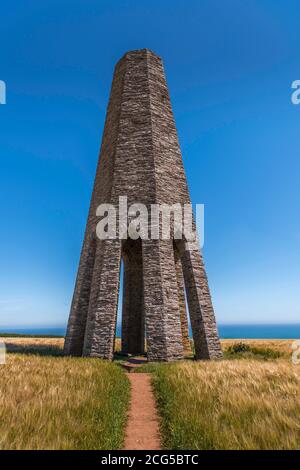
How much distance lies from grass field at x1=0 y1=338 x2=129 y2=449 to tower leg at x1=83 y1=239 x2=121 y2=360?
522cm

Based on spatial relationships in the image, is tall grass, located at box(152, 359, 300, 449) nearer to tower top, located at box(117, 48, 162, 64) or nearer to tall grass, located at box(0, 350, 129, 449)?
tall grass, located at box(0, 350, 129, 449)

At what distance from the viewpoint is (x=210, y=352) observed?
59.1 ft

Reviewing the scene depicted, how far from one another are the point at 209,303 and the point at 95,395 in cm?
1161

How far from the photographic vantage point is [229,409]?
7.32 meters

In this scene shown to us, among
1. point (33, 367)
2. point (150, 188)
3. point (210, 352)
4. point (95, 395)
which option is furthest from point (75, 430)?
point (150, 188)

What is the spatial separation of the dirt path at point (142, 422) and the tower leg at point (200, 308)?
7.77m

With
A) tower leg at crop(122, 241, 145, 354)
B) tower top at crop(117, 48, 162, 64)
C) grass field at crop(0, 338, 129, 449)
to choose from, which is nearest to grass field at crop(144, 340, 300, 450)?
grass field at crop(0, 338, 129, 449)

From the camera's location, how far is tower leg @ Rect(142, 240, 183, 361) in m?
16.7

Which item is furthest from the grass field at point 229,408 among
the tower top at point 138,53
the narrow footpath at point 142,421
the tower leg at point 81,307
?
the tower top at point 138,53

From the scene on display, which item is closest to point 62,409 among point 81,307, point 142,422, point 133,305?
point 142,422

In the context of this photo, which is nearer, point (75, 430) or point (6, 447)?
point (6, 447)

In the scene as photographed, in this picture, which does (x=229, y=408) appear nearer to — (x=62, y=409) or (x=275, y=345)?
(x=62, y=409)

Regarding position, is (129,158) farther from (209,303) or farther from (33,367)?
(33,367)
